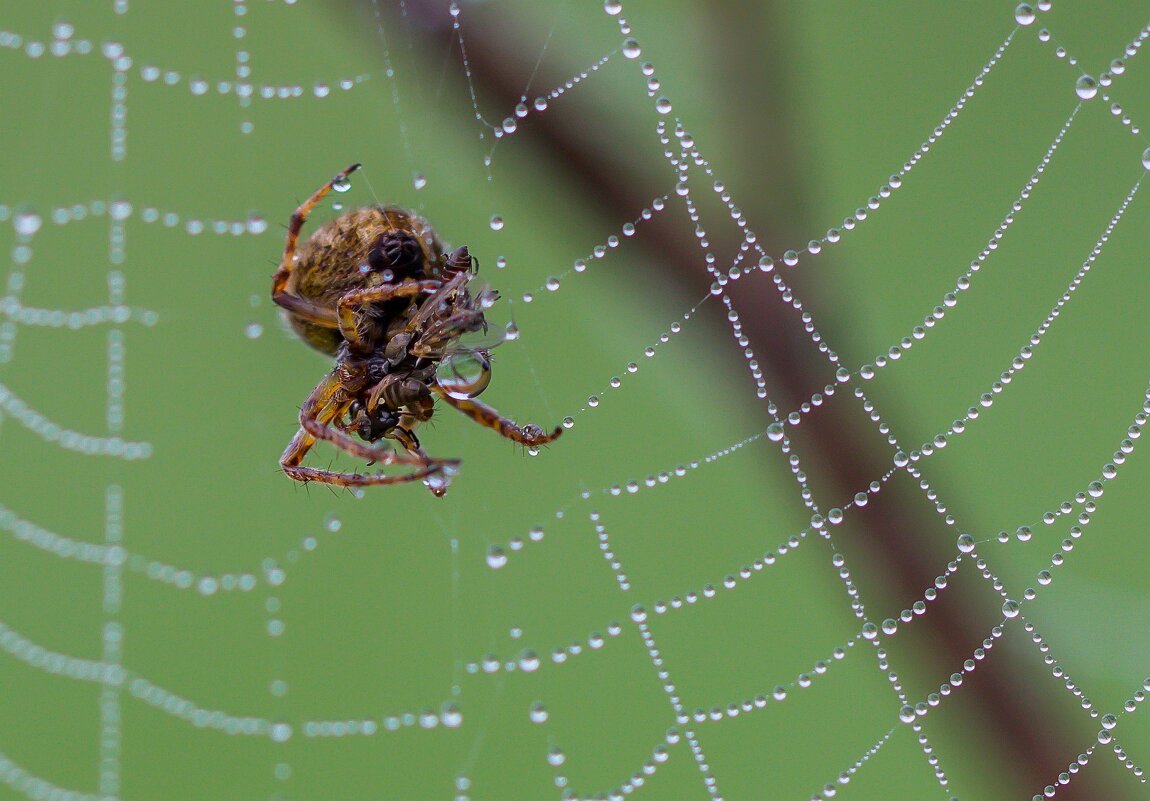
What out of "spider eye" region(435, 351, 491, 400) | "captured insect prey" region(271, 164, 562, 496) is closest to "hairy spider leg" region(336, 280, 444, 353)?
"captured insect prey" region(271, 164, 562, 496)

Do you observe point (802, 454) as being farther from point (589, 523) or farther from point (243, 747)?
point (243, 747)

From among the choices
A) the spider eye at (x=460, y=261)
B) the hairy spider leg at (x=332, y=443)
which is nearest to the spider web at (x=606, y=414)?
the spider eye at (x=460, y=261)

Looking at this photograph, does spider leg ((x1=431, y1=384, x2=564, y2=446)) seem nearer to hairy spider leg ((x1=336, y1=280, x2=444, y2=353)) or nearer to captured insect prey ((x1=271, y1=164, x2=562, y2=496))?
captured insect prey ((x1=271, y1=164, x2=562, y2=496))

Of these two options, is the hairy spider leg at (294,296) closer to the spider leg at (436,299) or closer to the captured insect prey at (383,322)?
the captured insect prey at (383,322)

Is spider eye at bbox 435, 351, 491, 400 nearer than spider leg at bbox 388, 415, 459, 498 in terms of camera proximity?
Yes

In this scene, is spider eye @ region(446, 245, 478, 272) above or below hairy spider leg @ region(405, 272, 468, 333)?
above

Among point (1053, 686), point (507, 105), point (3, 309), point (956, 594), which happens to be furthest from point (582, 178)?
point (3, 309)

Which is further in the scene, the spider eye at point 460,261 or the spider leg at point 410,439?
the spider leg at point 410,439

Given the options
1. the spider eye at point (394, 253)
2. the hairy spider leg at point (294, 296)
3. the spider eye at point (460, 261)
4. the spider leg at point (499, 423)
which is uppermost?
the hairy spider leg at point (294, 296)
